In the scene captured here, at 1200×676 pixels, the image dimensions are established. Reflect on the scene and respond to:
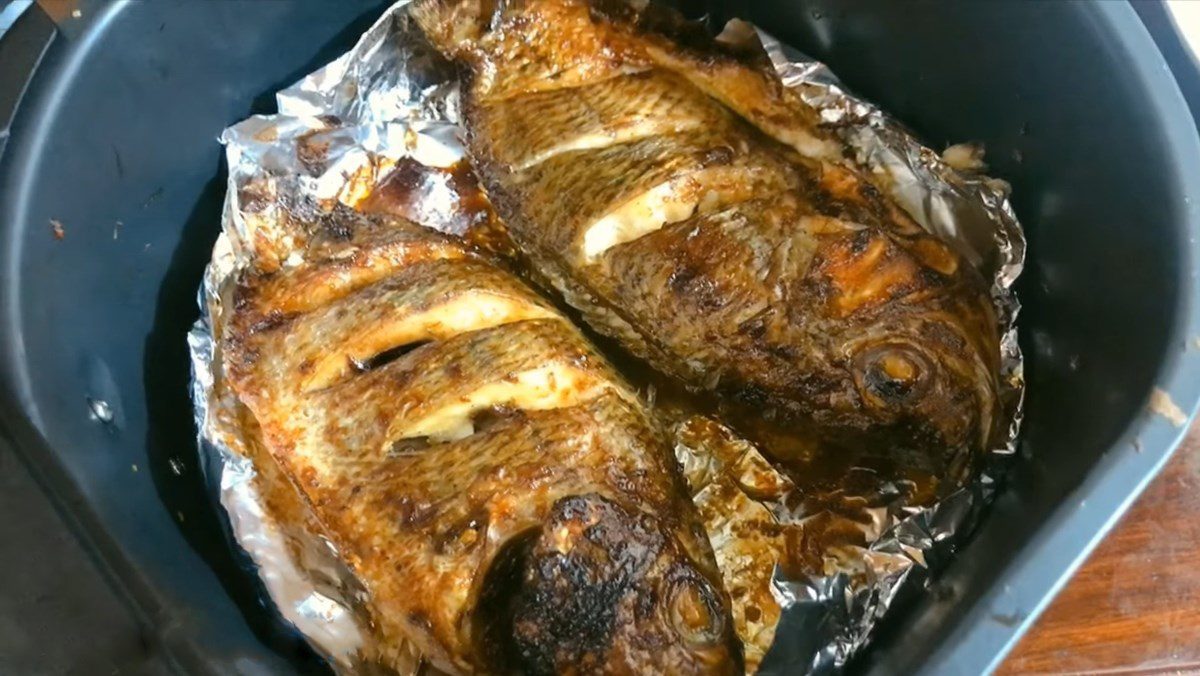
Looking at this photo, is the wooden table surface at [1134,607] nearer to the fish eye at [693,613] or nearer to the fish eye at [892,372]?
the fish eye at [892,372]

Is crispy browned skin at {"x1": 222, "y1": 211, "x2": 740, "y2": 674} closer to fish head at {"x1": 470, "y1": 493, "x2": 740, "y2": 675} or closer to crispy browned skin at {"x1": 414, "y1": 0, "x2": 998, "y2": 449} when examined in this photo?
fish head at {"x1": 470, "y1": 493, "x2": 740, "y2": 675}

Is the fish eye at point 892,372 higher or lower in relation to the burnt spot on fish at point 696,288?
lower

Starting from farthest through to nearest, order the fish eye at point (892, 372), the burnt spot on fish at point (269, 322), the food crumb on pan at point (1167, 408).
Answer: the burnt spot on fish at point (269, 322)
the fish eye at point (892, 372)
the food crumb on pan at point (1167, 408)

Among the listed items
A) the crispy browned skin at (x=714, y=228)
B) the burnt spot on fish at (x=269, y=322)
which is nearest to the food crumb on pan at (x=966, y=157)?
the crispy browned skin at (x=714, y=228)

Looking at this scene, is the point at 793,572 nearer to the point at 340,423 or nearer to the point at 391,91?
the point at 340,423

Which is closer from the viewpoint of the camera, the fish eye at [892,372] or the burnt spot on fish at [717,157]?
the fish eye at [892,372]

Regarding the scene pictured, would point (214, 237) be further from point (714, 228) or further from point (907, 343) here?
point (907, 343)

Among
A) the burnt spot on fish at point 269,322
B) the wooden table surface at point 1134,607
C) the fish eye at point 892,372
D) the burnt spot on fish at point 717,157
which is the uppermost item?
the burnt spot on fish at point 717,157
